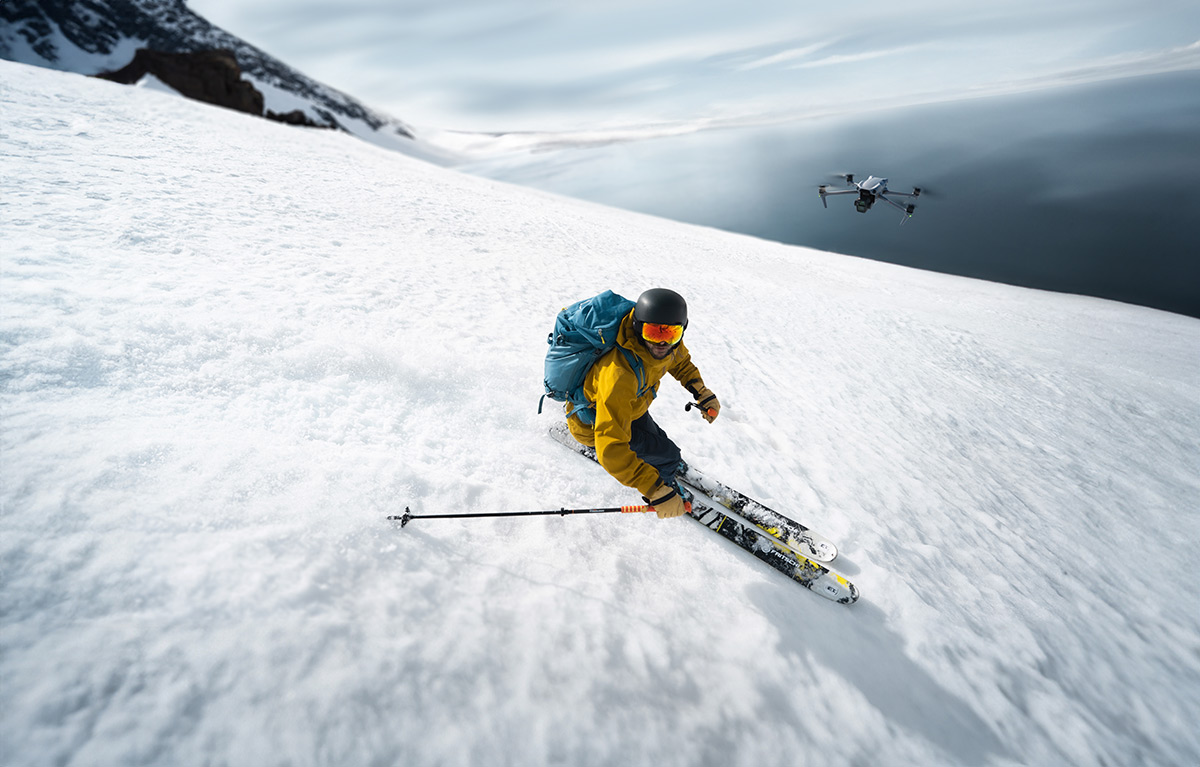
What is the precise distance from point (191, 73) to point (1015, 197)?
11740cm

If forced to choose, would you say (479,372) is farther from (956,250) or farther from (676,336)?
(956,250)

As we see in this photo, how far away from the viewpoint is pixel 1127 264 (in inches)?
2309

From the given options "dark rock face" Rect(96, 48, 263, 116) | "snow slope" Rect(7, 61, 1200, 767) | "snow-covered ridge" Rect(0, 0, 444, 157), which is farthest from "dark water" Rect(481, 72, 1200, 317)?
"dark rock face" Rect(96, 48, 263, 116)

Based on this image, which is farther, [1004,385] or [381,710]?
[1004,385]

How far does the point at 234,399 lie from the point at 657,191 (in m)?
135

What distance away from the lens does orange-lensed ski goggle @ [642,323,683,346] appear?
125 inches

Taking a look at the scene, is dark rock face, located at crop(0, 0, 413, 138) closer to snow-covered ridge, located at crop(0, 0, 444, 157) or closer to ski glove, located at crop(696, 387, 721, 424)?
snow-covered ridge, located at crop(0, 0, 444, 157)

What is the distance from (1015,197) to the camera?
258 feet

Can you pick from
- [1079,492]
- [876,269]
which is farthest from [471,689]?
[876,269]

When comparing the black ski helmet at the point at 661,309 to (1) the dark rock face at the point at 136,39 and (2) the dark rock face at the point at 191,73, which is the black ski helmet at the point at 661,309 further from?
(1) the dark rock face at the point at 136,39

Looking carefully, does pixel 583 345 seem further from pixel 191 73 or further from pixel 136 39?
pixel 136 39

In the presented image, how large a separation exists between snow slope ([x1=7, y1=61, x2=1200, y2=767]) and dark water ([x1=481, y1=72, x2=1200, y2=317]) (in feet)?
111

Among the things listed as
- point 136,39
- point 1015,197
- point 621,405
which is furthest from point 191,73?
point 136,39

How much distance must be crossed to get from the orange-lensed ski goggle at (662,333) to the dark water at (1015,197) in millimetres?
37282
